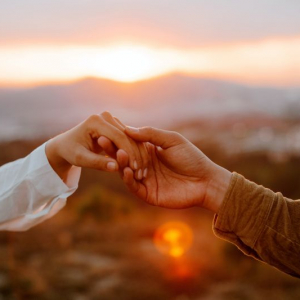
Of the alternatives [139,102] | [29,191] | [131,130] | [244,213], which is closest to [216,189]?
[244,213]

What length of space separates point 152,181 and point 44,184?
0.61m

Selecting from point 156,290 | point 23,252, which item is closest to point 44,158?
point 156,290

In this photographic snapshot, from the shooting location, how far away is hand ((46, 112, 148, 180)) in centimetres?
213

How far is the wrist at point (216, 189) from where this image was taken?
223 cm

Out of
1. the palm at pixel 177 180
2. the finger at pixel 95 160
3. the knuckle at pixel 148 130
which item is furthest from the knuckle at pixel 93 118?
the palm at pixel 177 180

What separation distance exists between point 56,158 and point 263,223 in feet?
3.74

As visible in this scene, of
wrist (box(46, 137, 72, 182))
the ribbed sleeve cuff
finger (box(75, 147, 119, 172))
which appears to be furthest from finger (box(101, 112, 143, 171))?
the ribbed sleeve cuff

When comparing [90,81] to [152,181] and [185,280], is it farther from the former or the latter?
[152,181]

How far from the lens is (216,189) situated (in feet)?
7.43

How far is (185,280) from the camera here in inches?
321

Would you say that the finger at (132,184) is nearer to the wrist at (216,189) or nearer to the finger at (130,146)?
the finger at (130,146)

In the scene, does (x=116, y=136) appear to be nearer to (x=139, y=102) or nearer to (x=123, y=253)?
(x=123, y=253)

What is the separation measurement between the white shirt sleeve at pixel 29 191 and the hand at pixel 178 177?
1.34ft

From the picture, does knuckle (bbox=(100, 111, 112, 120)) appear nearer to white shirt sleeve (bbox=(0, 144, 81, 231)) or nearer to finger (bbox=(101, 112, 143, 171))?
finger (bbox=(101, 112, 143, 171))
